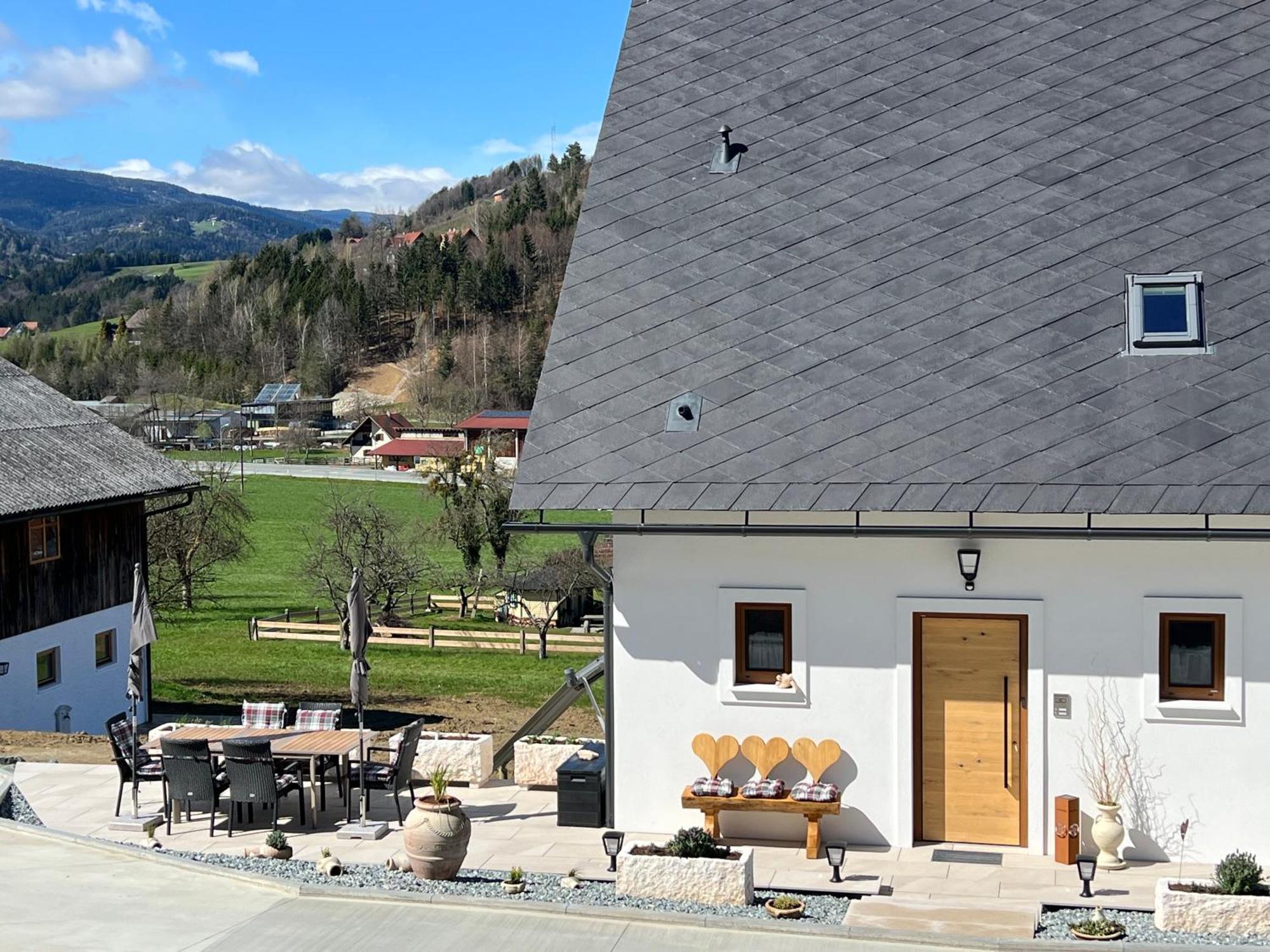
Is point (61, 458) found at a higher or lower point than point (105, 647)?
higher

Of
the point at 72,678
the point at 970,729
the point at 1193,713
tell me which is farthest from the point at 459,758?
the point at 72,678

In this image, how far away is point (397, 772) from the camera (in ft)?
50.5

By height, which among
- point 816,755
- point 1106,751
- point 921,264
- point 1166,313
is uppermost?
point 921,264

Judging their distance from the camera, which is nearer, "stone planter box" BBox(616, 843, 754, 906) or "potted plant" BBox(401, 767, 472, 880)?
"stone planter box" BBox(616, 843, 754, 906)

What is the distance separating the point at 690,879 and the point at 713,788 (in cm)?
173

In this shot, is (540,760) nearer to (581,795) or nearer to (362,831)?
(581,795)

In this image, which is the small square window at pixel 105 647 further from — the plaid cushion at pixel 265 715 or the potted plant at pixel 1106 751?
A: the potted plant at pixel 1106 751

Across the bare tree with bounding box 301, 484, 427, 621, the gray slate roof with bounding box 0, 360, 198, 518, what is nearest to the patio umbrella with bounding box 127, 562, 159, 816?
the gray slate roof with bounding box 0, 360, 198, 518

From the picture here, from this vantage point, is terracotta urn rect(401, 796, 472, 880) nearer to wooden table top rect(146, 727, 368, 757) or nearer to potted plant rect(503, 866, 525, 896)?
potted plant rect(503, 866, 525, 896)

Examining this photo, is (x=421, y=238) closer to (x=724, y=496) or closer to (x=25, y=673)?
(x=25, y=673)

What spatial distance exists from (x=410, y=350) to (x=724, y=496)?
13728 centimetres

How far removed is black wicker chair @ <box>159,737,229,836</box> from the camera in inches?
588

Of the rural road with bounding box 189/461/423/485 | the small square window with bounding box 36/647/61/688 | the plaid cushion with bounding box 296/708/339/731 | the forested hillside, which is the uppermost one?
the forested hillside

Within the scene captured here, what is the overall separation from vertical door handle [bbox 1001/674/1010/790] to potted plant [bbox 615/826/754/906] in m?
2.84
